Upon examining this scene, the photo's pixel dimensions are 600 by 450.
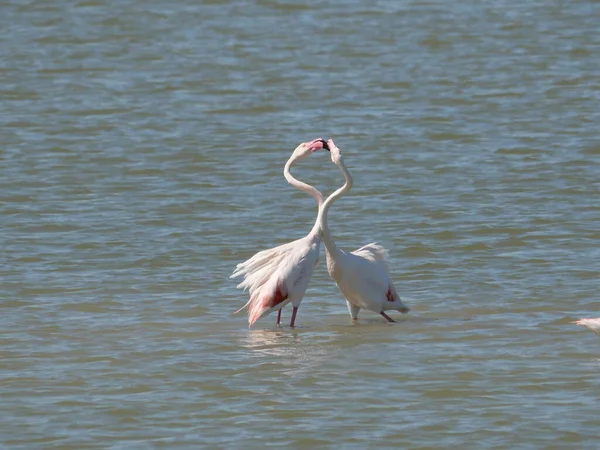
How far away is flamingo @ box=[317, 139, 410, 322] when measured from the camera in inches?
446

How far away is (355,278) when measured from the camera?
37.2 feet

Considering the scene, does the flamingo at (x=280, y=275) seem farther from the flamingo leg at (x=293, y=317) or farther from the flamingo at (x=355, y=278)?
the flamingo at (x=355, y=278)

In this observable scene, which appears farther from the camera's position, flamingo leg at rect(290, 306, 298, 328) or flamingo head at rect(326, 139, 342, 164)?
flamingo head at rect(326, 139, 342, 164)

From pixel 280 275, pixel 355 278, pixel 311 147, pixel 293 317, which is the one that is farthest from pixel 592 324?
pixel 311 147

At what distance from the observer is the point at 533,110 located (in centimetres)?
1931

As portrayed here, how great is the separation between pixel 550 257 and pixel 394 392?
4.20 meters

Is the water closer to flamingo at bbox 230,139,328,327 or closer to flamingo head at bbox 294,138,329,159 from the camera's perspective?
flamingo at bbox 230,139,328,327

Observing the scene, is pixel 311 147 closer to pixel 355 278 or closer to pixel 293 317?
pixel 355 278

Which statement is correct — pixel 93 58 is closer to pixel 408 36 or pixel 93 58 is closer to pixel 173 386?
pixel 408 36

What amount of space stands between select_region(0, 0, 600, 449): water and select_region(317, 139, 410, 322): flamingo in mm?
190

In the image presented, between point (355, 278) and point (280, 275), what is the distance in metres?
0.56

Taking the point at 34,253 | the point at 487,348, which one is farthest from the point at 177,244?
the point at 487,348

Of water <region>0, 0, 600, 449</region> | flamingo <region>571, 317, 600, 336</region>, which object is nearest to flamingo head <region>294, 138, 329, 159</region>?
water <region>0, 0, 600, 449</region>

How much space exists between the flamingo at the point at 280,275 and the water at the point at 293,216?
22cm
